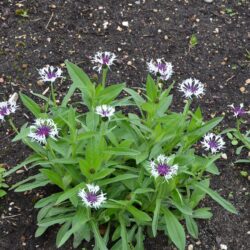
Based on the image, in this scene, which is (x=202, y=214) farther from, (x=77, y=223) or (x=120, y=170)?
(x=77, y=223)

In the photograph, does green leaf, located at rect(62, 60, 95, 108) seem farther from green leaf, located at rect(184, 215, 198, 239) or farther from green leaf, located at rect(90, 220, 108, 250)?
green leaf, located at rect(184, 215, 198, 239)

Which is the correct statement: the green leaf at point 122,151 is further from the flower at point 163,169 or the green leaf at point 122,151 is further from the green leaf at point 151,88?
the green leaf at point 151,88

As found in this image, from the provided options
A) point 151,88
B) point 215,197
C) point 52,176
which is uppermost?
point 151,88

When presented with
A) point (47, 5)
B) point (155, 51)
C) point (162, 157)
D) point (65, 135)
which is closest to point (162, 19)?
point (155, 51)

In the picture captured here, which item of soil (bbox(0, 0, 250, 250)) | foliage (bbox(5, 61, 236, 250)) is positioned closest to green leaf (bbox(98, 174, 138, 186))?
foliage (bbox(5, 61, 236, 250))

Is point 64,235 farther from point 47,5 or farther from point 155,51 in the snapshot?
point 47,5

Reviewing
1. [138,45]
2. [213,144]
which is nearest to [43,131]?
[213,144]

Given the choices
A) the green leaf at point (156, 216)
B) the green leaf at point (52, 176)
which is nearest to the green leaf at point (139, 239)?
the green leaf at point (156, 216)
